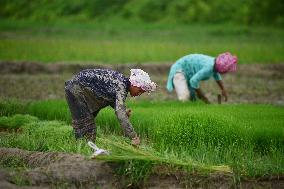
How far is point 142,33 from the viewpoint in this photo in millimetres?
21109

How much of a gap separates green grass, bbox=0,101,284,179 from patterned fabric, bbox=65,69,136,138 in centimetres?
28

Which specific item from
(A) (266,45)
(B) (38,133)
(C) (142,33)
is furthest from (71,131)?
(C) (142,33)

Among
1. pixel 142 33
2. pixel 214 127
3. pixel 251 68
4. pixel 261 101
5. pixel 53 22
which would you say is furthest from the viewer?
pixel 53 22

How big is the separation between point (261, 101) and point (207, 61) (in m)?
2.36

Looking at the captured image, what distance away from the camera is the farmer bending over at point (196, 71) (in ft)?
28.6

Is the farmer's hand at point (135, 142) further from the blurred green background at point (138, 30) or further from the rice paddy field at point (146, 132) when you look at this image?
the blurred green background at point (138, 30)

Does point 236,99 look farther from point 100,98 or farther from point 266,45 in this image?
point 266,45

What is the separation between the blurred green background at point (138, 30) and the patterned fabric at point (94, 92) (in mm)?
8024

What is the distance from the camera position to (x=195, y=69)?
9031mm

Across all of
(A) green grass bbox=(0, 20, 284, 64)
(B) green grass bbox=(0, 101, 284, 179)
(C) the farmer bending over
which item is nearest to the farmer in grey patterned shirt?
(B) green grass bbox=(0, 101, 284, 179)

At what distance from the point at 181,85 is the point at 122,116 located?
3.43 metres

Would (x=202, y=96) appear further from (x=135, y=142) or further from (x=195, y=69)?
(x=135, y=142)

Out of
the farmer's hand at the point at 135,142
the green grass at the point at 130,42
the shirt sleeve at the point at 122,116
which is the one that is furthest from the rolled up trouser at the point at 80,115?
the green grass at the point at 130,42

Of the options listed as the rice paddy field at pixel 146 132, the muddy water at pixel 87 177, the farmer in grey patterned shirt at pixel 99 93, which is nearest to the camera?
the muddy water at pixel 87 177
